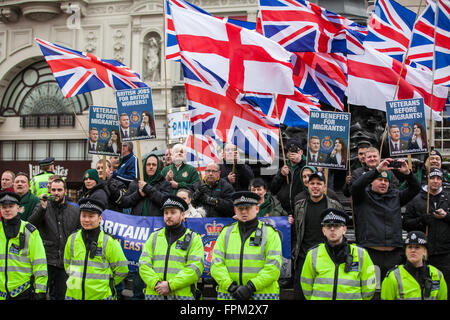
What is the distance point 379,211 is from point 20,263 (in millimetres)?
3885

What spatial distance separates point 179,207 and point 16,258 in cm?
175

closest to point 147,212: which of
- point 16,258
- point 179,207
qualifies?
point 179,207

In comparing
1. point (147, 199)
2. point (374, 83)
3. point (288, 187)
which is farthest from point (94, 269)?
point (374, 83)

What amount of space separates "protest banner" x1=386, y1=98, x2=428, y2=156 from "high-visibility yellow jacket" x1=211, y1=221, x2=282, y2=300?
215 cm

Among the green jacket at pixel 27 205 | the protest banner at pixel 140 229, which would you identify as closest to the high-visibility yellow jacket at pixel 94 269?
the protest banner at pixel 140 229

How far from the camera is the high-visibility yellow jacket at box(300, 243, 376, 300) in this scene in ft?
15.6

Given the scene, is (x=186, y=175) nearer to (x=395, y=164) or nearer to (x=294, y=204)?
(x=294, y=204)

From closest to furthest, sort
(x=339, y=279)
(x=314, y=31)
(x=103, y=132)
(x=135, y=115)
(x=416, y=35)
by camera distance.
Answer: (x=339, y=279), (x=135, y=115), (x=103, y=132), (x=314, y=31), (x=416, y=35)

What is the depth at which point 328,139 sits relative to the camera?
6453 mm

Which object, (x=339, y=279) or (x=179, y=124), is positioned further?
(x=179, y=124)

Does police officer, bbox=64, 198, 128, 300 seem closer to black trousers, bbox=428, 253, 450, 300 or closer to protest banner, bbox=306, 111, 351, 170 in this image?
protest banner, bbox=306, 111, 351, 170

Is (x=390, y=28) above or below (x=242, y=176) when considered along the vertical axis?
above

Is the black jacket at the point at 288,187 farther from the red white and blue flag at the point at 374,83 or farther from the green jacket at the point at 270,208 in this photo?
the red white and blue flag at the point at 374,83

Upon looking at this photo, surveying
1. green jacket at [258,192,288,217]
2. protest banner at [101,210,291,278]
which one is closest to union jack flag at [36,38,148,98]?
protest banner at [101,210,291,278]
